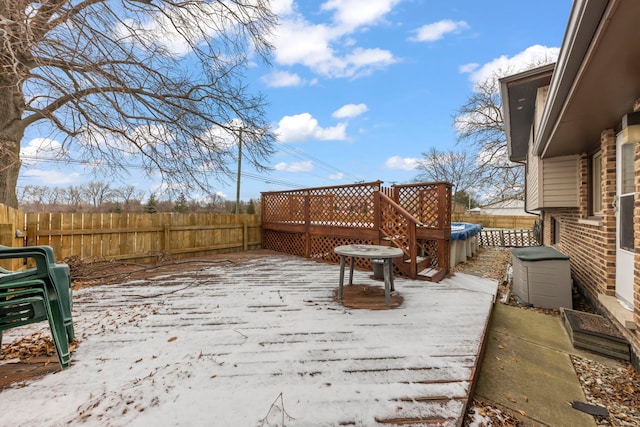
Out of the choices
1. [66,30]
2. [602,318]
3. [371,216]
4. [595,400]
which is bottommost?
[595,400]

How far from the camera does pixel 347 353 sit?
218 cm

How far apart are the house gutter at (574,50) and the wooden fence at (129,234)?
5.99m

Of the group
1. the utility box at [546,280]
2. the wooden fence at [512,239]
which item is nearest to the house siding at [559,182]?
the utility box at [546,280]

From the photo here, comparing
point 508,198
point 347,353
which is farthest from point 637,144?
point 508,198

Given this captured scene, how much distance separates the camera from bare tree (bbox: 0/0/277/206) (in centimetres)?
356

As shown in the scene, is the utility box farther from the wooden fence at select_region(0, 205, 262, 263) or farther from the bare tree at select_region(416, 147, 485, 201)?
the bare tree at select_region(416, 147, 485, 201)

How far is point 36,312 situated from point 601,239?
19.5ft

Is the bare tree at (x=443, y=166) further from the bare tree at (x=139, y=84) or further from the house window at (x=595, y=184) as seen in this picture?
the bare tree at (x=139, y=84)

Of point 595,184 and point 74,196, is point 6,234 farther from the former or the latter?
point 595,184

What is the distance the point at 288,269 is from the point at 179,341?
3070mm

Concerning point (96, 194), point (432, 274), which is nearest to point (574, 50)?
point (432, 274)

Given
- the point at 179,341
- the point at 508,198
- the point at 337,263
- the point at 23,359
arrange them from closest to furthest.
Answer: the point at 23,359 → the point at 179,341 → the point at 337,263 → the point at 508,198

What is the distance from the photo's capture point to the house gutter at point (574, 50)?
1.56 m

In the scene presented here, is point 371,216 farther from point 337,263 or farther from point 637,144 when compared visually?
point 637,144
